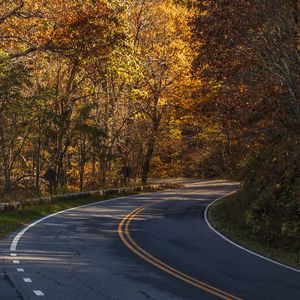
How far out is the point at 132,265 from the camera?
39.2ft

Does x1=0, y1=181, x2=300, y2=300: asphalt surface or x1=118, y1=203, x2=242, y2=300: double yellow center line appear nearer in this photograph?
x1=0, y1=181, x2=300, y2=300: asphalt surface

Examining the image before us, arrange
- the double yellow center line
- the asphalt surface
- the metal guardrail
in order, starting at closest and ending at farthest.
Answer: the asphalt surface
the double yellow center line
the metal guardrail

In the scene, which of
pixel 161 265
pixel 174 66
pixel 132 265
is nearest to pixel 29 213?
pixel 132 265

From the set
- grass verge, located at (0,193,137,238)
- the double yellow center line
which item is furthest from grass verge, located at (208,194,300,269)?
grass verge, located at (0,193,137,238)

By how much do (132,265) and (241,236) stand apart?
849 cm

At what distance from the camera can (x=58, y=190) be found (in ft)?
104

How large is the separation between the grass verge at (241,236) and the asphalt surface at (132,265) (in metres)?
0.80

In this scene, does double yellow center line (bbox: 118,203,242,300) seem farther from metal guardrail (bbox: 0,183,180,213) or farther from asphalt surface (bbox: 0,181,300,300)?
metal guardrail (bbox: 0,183,180,213)

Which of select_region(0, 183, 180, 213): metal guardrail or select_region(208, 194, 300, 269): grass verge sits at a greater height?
select_region(0, 183, 180, 213): metal guardrail

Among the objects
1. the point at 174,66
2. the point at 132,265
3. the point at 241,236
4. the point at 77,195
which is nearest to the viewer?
the point at 132,265

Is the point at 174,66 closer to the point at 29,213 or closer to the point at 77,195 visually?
the point at 77,195

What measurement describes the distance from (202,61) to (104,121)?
19.2 meters

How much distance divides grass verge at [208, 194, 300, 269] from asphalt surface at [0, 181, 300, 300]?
0.80 metres

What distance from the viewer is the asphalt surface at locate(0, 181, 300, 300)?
9306 millimetres
